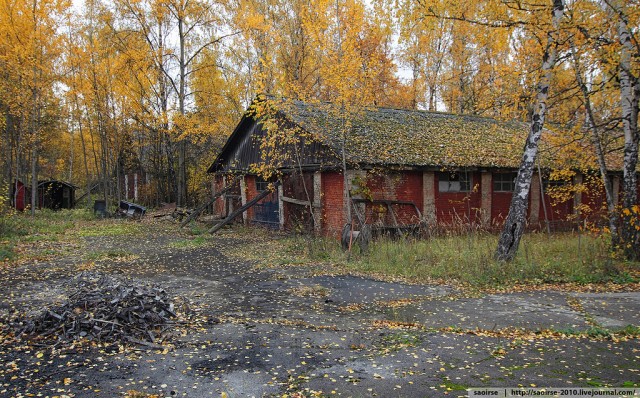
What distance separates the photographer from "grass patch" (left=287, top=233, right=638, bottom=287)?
33.9 feet

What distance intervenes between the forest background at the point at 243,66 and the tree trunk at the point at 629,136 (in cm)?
7

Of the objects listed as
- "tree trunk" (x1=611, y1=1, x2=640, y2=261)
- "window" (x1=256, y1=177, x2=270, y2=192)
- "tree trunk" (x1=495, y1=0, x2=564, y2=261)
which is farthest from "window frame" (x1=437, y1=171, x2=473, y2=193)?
"window" (x1=256, y1=177, x2=270, y2=192)

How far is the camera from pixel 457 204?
18.7 meters

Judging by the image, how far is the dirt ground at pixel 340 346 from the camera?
4992mm

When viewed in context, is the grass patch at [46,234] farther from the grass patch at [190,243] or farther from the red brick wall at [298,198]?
the red brick wall at [298,198]

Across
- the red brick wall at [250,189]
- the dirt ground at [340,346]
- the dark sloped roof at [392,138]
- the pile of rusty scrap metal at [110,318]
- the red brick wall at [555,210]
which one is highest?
the dark sloped roof at [392,138]

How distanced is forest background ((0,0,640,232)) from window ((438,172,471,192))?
10.7ft

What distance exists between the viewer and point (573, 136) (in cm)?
1215

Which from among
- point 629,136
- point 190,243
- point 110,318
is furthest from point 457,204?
point 110,318

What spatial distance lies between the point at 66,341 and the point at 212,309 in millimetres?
2590

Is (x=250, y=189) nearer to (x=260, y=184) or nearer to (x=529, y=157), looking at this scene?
(x=260, y=184)

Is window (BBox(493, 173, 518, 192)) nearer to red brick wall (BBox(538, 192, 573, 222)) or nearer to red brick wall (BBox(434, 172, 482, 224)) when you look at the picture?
red brick wall (BBox(434, 172, 482, 224))

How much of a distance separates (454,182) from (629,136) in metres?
7.90

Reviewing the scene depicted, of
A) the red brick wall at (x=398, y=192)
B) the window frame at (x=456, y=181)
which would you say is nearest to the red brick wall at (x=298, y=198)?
the red brick wall at (x=398, y=192)
